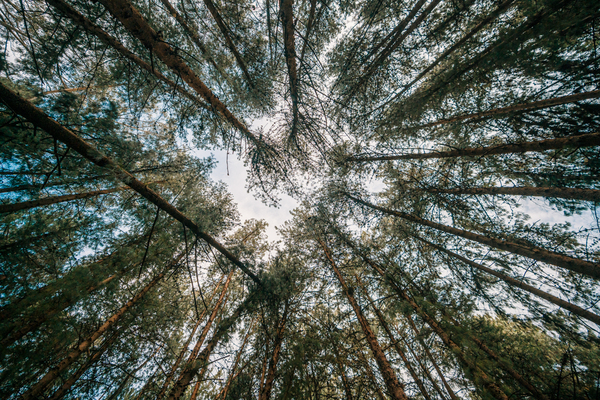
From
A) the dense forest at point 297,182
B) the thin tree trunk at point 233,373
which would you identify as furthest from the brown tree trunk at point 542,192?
the thin tree trunk at point 233,373

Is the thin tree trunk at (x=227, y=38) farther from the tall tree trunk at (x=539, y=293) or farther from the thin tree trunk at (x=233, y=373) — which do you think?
the thin tree trunk at (x=233, y=373)

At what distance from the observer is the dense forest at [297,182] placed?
3277 mm

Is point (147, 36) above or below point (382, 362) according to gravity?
above

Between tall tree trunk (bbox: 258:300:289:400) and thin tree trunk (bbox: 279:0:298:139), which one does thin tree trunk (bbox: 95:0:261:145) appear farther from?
tall tree trunk (bbox: 258:300:289:400)

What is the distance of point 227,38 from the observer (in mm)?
3520

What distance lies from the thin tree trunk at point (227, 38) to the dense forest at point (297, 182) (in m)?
0.03

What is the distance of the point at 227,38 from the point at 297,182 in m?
3.47

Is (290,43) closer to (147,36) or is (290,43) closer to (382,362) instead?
(147,36)

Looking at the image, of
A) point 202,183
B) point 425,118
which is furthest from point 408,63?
point 202,183

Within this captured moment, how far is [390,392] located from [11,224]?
9635 millimetres

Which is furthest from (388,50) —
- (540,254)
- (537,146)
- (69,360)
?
(69,360)

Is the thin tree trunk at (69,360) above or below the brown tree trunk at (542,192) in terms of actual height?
below

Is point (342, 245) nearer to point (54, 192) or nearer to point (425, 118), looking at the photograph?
point (425, 118)

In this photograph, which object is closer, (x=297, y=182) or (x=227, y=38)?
(x=227, y=38)
